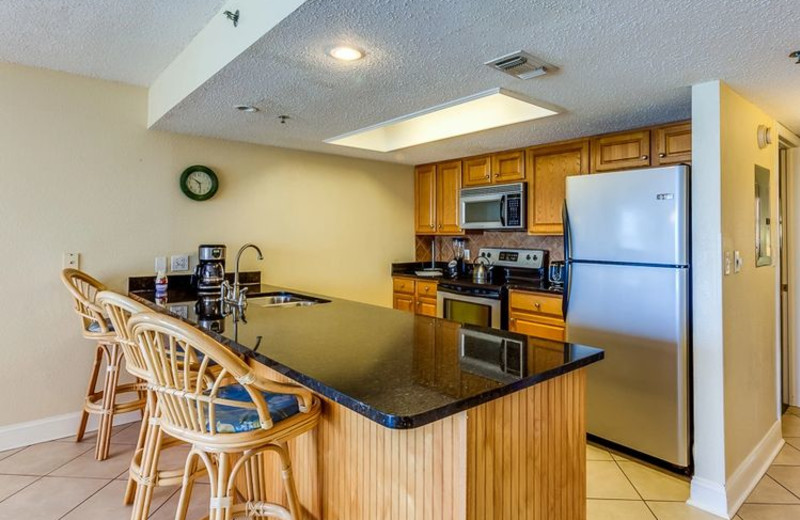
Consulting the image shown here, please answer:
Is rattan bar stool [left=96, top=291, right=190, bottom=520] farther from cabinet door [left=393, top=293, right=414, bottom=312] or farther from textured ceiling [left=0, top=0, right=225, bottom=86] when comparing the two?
cabinet door [left=393, top=293, right=414, bottom=312]

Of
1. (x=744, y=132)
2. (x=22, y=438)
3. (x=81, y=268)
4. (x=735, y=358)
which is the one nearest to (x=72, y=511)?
(x=22, y=438)

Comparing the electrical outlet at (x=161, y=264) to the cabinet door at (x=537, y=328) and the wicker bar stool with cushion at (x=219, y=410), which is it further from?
the cabinet door at (x=537, y=328)

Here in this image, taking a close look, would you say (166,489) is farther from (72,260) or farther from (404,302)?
(404,302)

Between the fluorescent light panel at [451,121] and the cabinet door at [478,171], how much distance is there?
68 centimetres

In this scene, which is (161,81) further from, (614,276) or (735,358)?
(735,358)

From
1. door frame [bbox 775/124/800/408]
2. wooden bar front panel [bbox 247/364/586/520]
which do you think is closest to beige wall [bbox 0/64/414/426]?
wooden bar front panel [bbox 247/364/586/520]

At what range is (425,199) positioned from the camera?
449cm

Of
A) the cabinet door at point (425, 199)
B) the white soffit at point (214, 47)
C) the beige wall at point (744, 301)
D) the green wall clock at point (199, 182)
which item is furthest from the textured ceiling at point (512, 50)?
the cabinet door at point (425, 199)

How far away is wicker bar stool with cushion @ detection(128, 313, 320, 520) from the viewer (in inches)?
48.3

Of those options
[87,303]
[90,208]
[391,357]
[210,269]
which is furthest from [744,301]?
[90,208]

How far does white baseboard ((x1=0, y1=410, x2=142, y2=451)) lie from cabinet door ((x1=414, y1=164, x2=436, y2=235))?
10.0ft

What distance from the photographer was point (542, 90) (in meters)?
2.22

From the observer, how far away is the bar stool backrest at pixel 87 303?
7.67 feet

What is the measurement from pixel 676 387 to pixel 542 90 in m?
1.65
